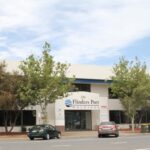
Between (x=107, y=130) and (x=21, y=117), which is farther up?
(x=21, y=117)

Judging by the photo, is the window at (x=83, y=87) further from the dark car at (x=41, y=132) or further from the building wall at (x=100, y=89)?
the dark car at (x=41, y=132)

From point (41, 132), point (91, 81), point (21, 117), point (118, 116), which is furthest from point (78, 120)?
point (41, 132)

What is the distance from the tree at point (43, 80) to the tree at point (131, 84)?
448 inches

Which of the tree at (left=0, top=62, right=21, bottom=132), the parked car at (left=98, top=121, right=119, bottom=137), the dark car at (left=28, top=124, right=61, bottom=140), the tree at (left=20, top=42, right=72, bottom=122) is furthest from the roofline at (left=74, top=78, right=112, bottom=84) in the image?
the dark car at (left=28, top=124, right=61, bottom=140)

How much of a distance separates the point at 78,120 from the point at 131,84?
8350 mm

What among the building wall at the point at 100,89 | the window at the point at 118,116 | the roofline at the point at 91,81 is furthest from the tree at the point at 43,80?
the window at the point at 118,116

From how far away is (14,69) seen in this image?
184ft

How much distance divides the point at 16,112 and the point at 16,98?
15.4 feet

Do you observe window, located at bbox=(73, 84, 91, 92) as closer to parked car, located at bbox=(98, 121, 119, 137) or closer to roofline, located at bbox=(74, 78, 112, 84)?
roofline, located at bbox=(74, 78, 112, 84)

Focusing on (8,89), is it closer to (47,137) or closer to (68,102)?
(47,137)

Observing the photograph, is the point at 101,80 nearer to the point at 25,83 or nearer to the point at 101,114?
the point at 101,114

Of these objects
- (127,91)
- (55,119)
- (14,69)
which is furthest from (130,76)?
(14,69)

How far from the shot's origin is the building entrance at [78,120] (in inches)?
2495

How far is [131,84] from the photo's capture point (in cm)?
6166
